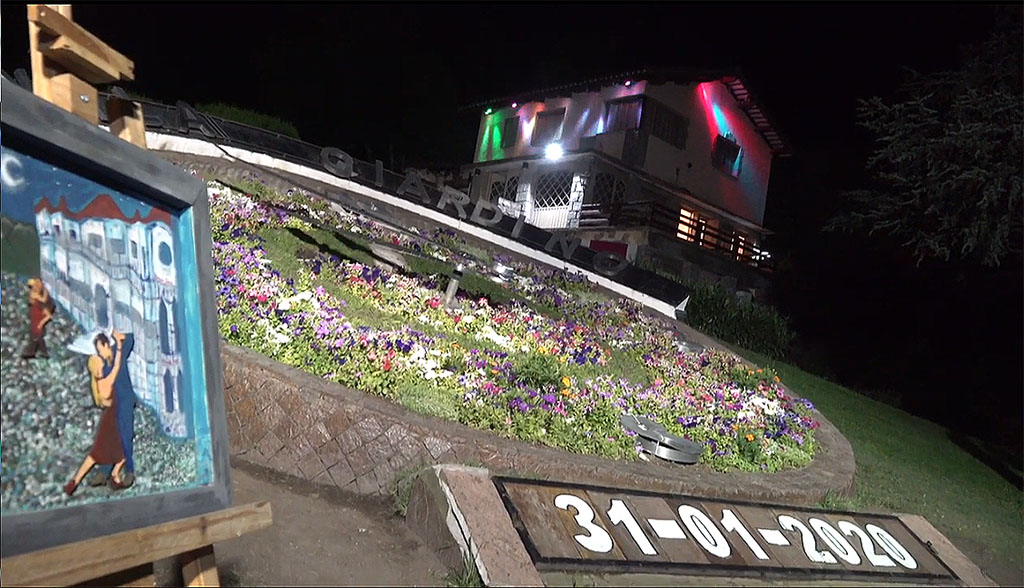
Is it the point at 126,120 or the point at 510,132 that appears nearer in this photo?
the point at 126,120

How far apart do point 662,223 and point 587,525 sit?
2275 centimetres

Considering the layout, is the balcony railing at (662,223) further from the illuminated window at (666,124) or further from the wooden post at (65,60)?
the wooden post at (65,60)

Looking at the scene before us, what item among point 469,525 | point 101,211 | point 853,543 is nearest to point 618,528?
point 469,525

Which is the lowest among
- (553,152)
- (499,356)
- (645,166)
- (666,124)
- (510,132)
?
(499,356)

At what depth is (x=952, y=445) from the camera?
12.8m

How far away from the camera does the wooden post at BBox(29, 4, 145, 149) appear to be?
2.65 meters

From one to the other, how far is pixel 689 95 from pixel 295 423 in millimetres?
28442

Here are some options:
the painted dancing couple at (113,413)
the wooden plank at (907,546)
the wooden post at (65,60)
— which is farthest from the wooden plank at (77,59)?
the wooden plank at (907,546)

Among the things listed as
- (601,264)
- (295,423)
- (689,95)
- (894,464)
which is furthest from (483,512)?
(689,95)

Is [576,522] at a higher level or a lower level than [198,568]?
lower

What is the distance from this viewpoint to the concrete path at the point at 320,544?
13.4 ft

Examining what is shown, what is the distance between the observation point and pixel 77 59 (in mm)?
2734

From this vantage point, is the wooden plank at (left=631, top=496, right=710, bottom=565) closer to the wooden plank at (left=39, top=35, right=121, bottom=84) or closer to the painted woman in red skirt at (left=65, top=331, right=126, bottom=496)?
the painted woman in red skirt at (left=65, top=331, right=126, bottom=496)

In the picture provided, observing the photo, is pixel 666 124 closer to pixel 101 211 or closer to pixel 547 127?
pixel 547 127
